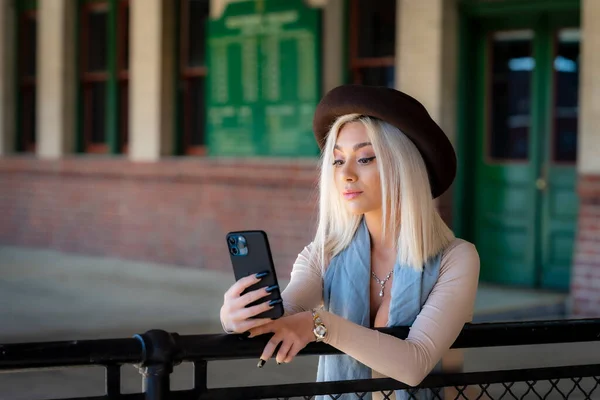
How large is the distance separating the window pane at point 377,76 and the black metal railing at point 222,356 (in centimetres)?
773

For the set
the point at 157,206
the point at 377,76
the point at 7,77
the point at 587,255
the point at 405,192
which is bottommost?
the point at 587,255

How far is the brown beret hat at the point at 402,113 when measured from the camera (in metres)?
2.33

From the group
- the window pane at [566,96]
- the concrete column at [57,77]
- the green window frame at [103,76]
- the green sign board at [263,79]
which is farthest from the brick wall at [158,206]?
the window pane at [566,96]

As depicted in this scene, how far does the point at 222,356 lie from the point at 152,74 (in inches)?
396

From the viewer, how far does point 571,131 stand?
8961mm

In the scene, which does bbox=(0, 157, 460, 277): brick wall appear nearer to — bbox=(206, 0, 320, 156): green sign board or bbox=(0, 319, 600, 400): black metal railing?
bbox=(206, 0, 320, 156): green sign board

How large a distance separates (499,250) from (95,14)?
6611mm

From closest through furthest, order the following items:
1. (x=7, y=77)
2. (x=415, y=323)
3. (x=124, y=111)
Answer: (x=415, y=323)
(x=124, y=111)
(x=7, y=77)

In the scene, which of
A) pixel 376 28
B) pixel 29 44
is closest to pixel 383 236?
pixel 376 28

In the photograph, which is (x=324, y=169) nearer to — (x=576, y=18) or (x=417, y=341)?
(x=417, y=341)

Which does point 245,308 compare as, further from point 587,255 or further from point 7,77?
point 7,77

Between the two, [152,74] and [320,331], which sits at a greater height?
[152,74]

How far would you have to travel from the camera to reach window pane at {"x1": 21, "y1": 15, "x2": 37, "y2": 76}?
14.2 m

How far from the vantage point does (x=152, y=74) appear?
38.2 feet
